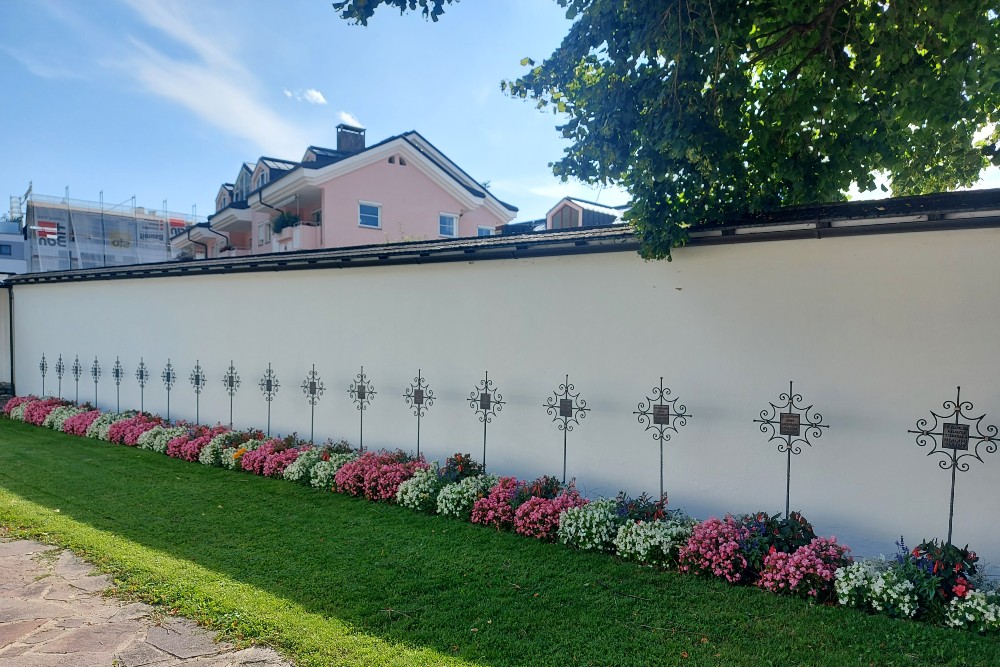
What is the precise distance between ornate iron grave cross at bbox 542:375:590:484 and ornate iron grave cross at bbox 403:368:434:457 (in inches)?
73.7

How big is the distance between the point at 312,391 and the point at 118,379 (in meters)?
6.14

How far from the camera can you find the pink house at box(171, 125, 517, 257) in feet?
70.7

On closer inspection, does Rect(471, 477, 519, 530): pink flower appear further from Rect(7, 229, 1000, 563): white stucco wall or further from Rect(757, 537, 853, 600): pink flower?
Rect(757, 537, 853, 600): pink flower

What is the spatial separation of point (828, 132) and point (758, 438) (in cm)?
367

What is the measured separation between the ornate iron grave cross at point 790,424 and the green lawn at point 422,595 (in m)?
1.42

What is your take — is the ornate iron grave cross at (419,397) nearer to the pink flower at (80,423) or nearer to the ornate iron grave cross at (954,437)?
the ornate iron grave cross at (954,437)

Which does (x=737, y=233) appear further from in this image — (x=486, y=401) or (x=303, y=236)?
(x=303, y=236)

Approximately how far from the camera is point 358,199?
22422mm

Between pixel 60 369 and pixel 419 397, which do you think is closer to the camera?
pixel 419 397

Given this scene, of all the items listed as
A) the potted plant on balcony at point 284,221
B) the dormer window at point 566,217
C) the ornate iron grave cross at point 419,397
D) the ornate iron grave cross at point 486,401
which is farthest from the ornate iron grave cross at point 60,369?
the dormer window at point 566,217

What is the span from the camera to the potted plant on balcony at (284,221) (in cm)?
2250

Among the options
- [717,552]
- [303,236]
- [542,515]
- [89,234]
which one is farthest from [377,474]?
[89,234]

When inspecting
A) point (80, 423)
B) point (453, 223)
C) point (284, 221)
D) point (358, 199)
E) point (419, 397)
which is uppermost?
point (358, 199)

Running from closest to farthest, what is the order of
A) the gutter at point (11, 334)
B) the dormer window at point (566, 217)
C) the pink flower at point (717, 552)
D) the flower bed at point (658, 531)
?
the flower bed at point (658, 531) < the pink flower at point (717, 552) < the gutter at point (11, 334) < the dormer window at point (566, 217)
